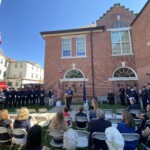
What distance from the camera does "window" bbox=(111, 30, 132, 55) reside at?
601 inches

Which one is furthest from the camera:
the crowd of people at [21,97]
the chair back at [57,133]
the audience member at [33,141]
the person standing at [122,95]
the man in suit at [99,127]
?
the person standing at [122,95]

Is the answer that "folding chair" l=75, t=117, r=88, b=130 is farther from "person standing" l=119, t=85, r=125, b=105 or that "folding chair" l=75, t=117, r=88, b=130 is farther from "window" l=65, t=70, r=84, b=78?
"window" l=65, t=70, r=84, b=78

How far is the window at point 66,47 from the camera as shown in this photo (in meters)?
16.0

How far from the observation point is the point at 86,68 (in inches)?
595

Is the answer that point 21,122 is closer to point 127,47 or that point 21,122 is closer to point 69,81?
point 69,81

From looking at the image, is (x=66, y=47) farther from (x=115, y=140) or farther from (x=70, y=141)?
(x=115, y=140)

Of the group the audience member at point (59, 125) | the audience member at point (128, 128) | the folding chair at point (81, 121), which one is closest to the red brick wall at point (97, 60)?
the folding chair at point (81, 121)

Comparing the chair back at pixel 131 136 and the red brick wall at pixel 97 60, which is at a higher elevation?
the red brick wall at pixel 97 60

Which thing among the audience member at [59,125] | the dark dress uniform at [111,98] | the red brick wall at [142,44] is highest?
the red brick wall at [142,44]

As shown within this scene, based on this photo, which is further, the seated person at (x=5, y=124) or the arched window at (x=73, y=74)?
the arched window at (x=73, y=74)

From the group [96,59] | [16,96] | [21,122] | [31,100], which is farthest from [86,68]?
[21,122]

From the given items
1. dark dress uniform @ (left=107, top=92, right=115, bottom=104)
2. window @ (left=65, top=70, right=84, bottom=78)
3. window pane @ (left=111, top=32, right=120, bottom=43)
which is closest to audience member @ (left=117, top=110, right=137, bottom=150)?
dark dress uniform @ (left=107, top=92, right=115, bottom=104)

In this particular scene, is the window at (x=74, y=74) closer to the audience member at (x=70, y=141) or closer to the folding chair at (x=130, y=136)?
the folding chair at (x=130, y=136)

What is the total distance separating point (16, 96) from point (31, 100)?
1.54 meters
